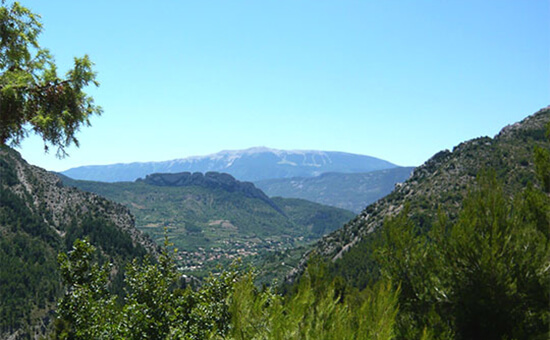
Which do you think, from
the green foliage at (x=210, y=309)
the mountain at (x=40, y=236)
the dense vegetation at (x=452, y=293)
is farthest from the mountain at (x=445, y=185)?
the green foliage at (x=210, y=309)

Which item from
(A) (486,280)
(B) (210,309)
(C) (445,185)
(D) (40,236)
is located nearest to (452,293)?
(A) (486,280)

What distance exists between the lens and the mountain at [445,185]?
107938 millimetres

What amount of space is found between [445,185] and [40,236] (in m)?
150

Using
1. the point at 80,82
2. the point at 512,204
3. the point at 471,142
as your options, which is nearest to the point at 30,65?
the point at 80,82

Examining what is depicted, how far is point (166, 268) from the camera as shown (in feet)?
49.0

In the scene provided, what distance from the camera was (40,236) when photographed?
137625 millimetres

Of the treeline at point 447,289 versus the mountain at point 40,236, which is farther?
the mountain at point 40,236

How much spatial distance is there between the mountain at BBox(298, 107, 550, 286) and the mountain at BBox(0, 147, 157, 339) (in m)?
81.2

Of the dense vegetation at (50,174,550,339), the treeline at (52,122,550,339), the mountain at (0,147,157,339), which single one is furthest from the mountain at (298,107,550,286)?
the dense vegetation at (50,174,550,339)

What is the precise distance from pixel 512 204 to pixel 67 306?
16.6 metres

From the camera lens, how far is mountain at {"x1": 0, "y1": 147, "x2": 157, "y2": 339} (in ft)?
350

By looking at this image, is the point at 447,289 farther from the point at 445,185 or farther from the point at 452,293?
the point at 445,185

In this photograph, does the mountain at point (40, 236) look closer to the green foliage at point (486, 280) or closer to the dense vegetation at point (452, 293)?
the dense vegetation at point (452, 293)

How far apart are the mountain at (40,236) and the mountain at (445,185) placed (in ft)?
266
